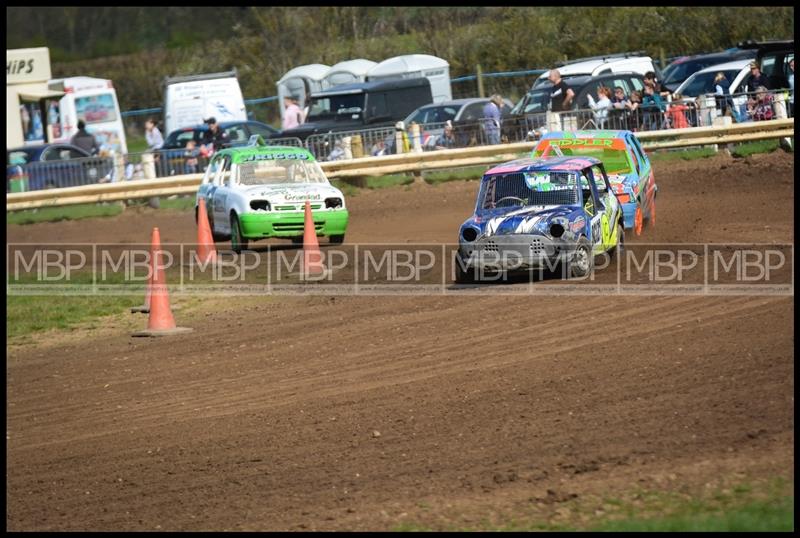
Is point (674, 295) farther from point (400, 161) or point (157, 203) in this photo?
point (157, 203)

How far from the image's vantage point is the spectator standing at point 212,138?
26.2m

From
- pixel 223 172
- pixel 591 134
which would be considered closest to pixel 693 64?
pixel 591 134

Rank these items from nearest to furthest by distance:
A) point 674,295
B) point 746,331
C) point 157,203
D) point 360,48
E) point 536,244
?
point 746,331 → point 674,295 → point 536,244 → point 157,203 → point 360,48

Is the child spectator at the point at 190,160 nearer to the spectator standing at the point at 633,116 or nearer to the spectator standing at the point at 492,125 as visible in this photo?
the spectator standing at the point at 492,125

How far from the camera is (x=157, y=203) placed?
2578cm

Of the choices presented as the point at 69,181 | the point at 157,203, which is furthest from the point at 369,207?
the point at 69,181

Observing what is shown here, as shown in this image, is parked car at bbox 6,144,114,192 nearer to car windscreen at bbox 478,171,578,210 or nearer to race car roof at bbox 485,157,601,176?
race car roof at bbox 485,157,601,176

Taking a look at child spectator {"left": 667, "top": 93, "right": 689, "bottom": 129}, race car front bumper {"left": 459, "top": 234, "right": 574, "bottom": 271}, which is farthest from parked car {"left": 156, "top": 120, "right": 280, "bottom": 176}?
race car front bumper {"left": 459, "top": 234, "right": 574, "bottom": 271}

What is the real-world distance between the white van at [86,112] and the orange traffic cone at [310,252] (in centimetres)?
1958

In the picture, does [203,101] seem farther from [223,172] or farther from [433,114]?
[223,172]

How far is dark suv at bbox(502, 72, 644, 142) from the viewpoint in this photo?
25.0 m

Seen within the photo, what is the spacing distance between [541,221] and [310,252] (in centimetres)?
398

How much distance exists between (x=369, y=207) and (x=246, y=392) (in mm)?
13673
